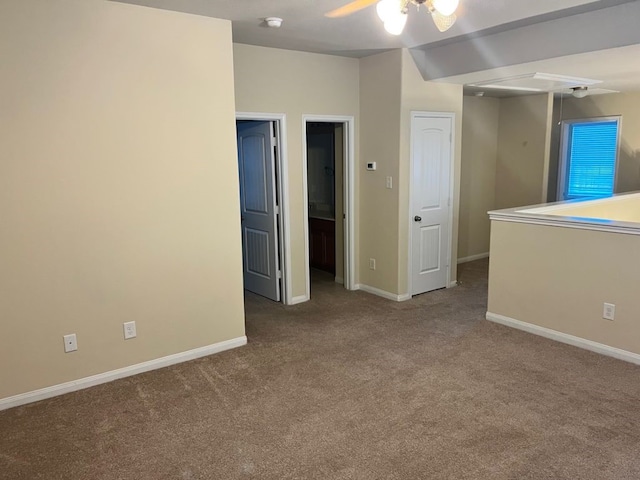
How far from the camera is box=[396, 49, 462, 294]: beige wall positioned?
15.8ft

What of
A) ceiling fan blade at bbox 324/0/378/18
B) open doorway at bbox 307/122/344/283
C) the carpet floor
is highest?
ceiling fan blade at bbox 324/0/378/18

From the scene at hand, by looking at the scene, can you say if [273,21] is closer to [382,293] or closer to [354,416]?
[354,416]

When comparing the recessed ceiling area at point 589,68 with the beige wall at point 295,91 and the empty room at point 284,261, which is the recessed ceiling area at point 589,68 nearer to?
the empty room at point 284,261

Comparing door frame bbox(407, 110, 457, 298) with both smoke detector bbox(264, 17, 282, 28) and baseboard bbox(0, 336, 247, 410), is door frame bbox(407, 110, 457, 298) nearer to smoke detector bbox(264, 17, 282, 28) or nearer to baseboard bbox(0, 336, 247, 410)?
smoke detector bbox(264, 17, 282, 28)

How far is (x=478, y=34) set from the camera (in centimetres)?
414

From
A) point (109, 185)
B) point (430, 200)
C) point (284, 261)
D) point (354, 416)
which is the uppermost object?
point (109, 185)

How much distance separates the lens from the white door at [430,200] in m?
5.04

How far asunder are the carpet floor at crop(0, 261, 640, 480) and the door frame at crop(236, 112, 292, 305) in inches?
36.8

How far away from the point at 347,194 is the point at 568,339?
2601 millimetres

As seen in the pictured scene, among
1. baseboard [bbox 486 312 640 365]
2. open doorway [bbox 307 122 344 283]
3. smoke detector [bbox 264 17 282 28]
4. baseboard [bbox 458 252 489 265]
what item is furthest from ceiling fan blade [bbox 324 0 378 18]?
baseboard [bbox 458 252 489 265]

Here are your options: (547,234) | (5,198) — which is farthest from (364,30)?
(5,198)

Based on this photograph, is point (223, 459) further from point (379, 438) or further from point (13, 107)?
point (13, 107)

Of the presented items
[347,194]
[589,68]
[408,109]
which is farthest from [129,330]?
[589,68]

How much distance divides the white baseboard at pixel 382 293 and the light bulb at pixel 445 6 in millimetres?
3408
